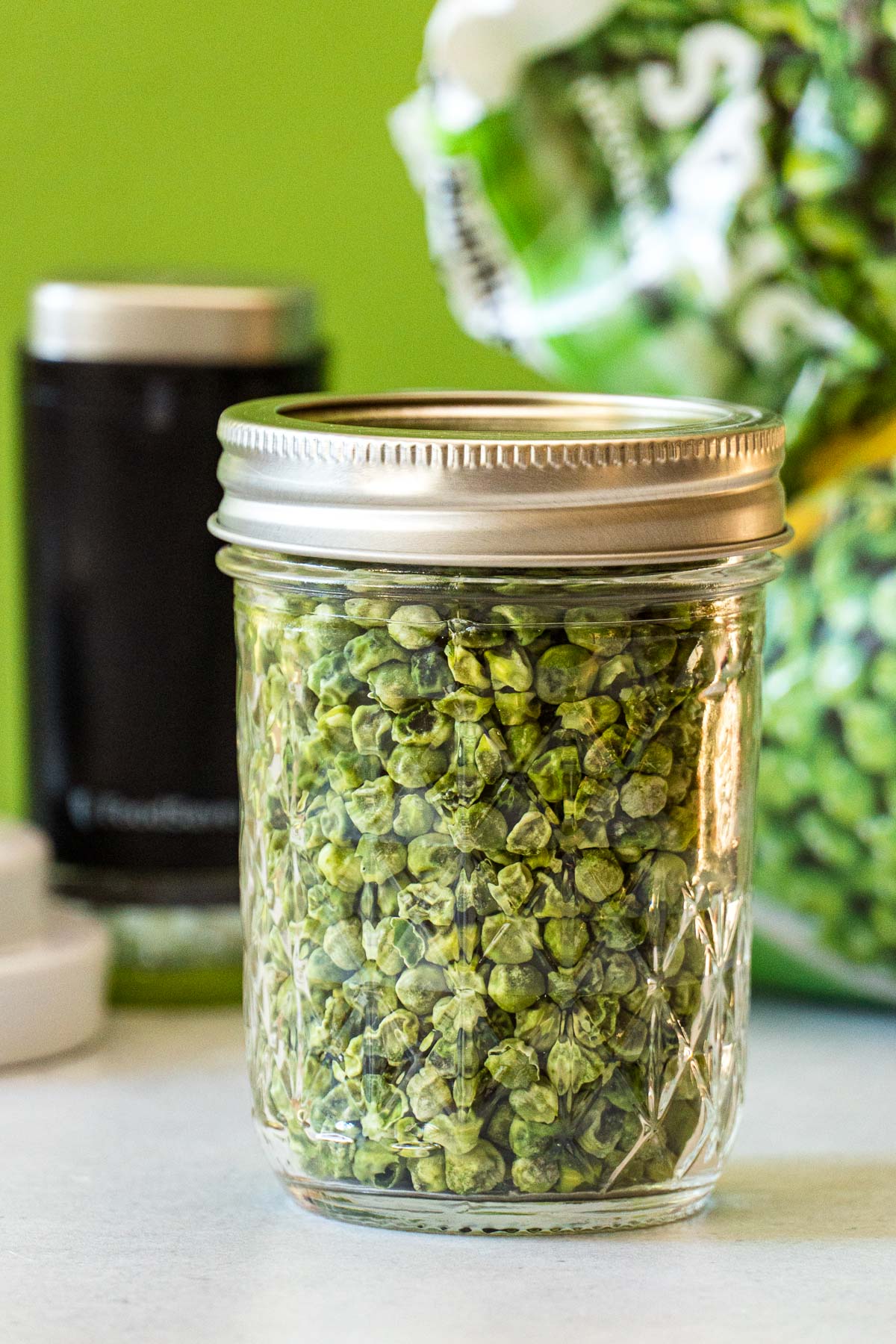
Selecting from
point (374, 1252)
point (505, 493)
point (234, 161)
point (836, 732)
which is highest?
point (234, 161)

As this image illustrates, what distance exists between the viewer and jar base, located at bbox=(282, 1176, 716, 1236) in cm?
54

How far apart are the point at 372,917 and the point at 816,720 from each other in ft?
0.85

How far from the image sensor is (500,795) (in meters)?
0.52

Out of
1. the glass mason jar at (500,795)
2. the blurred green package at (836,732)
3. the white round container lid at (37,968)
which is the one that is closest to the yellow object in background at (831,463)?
the blurred green package at (836,732)

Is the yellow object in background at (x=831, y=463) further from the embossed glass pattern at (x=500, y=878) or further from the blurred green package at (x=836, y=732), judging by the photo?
the embossed glass pattern at (x=500, y=878)

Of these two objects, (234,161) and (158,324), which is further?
(234,161)

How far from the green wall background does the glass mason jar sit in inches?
18.4

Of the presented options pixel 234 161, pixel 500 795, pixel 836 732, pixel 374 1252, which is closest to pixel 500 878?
pixel 500 795

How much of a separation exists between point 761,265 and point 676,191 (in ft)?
0.18

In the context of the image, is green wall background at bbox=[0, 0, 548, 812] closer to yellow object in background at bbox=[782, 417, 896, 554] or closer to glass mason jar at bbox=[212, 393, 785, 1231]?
yellow object in background at bbox=[782, 417, 896, 554]

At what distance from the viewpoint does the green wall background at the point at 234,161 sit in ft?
3.28

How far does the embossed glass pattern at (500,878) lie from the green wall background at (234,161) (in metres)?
0.49

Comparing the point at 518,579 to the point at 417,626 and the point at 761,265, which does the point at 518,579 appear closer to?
the point at 417,626

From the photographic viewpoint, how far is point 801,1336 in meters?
0.50
